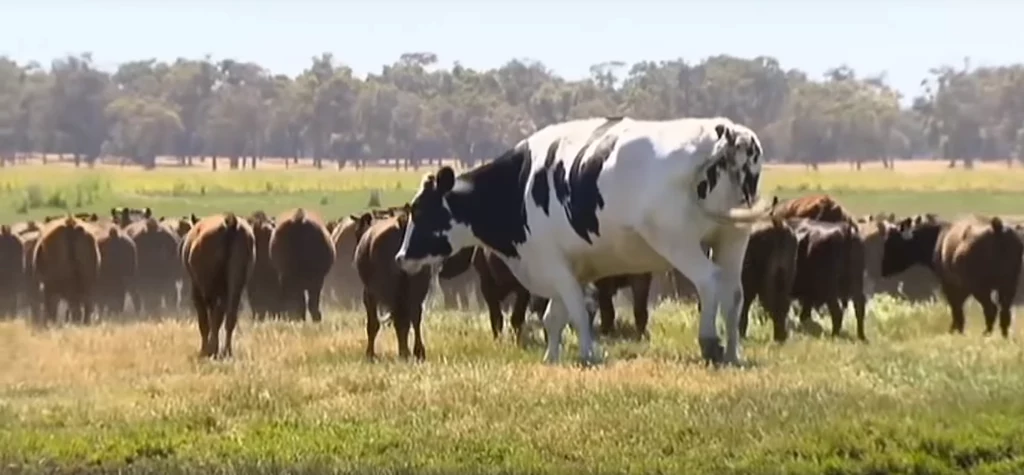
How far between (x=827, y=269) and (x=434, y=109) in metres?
33.2

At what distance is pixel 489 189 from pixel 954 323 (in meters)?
6.94

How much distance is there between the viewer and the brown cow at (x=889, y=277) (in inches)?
1077

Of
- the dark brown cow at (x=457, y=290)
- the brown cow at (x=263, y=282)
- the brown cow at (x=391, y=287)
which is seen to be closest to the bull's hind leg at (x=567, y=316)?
the brown cow at (x=391, y=287)

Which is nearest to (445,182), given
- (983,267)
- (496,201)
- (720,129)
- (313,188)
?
(496,201)

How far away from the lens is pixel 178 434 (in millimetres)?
11109

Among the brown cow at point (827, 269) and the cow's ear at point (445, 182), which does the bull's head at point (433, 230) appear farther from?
the brown cow at point (827, 269)

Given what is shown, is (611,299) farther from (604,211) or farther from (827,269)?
(604,211)

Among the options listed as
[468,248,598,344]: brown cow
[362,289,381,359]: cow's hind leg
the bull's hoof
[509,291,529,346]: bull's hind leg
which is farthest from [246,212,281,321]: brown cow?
the bull's hoof

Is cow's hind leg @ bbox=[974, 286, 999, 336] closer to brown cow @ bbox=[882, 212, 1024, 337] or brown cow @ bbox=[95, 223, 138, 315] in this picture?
brown cow @ bbox=[882, 212, 1024, 337]

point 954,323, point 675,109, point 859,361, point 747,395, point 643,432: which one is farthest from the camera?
point 675,109

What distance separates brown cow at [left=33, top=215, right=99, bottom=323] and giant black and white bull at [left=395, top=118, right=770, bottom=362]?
344 inches

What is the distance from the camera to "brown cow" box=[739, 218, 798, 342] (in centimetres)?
1900

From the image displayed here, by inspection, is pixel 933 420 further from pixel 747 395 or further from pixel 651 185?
pixel 651 185

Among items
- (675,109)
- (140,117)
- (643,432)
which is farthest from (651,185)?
(140,117)
